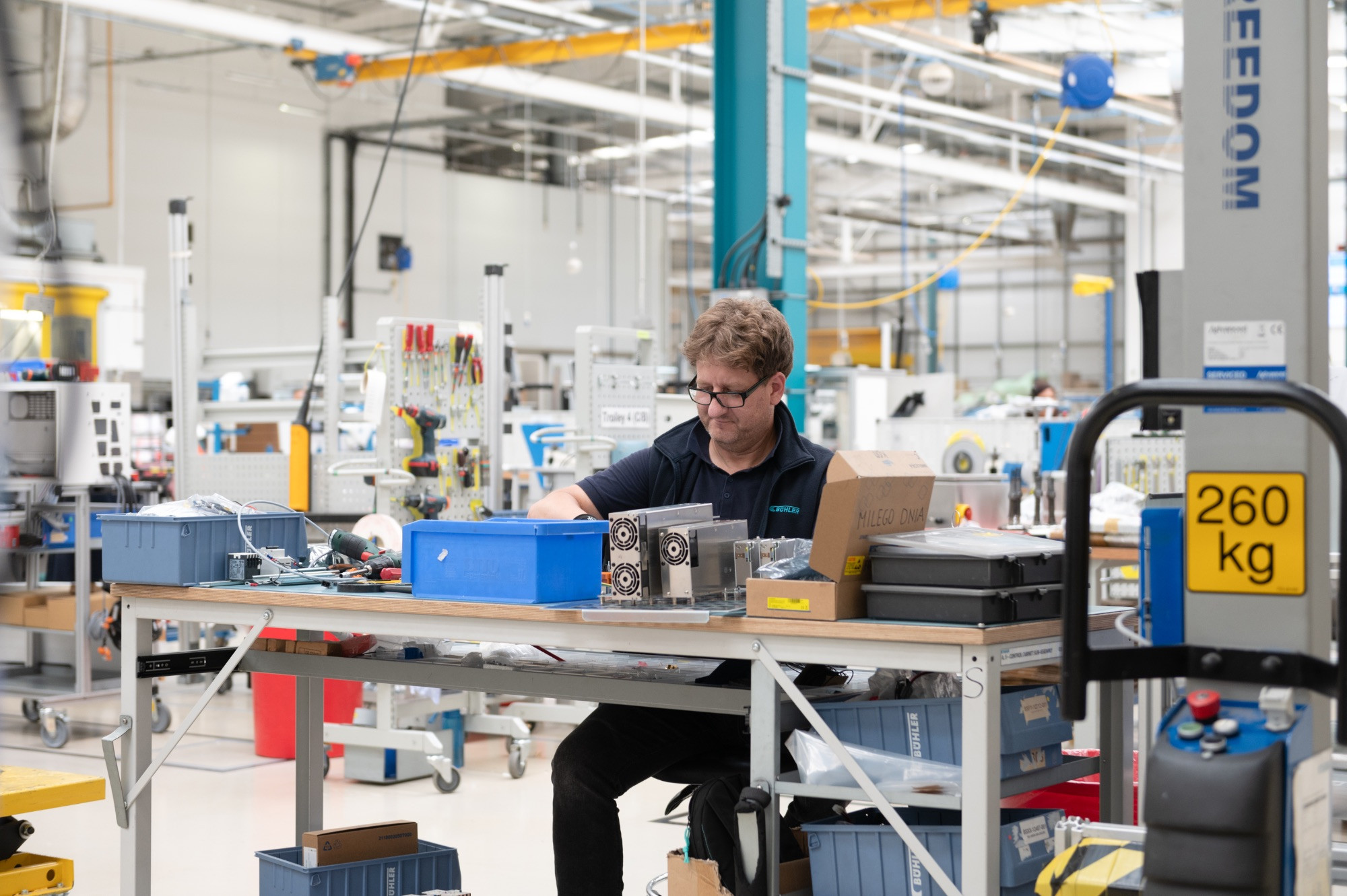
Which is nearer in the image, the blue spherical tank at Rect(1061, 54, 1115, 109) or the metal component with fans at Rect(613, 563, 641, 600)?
the metal component with fans at Rect(613, 563, 641, 600)

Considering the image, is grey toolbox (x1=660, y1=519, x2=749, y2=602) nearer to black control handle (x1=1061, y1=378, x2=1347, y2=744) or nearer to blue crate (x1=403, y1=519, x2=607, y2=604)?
blue crate (x1=403, y1=519, x2=607, y2=604)

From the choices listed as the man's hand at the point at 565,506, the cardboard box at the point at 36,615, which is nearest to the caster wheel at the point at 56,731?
the cardboard box at the point at 36,615

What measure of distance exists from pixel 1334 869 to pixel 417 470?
3.79 metres

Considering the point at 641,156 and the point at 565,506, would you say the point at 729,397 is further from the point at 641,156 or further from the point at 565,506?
the point at 641,156

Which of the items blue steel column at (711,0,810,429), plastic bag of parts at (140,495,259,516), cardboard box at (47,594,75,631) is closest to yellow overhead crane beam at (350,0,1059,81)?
blue steel column at (711,0,810,429)

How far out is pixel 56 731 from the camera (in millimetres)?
5477

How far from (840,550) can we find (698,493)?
777mm

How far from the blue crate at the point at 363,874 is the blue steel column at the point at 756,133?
9.94ft

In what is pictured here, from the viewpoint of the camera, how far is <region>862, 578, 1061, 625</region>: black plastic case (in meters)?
2.03

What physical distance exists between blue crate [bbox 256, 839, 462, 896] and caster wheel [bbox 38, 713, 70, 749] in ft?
9.56

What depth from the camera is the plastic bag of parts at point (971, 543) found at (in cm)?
209

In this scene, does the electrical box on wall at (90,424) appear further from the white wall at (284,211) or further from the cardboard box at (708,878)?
the white wall at (284,211)

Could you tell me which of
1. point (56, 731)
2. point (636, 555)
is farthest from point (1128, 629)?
point (56, 731)

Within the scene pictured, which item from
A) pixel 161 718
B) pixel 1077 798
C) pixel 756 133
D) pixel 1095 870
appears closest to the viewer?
pixel 1095 870
